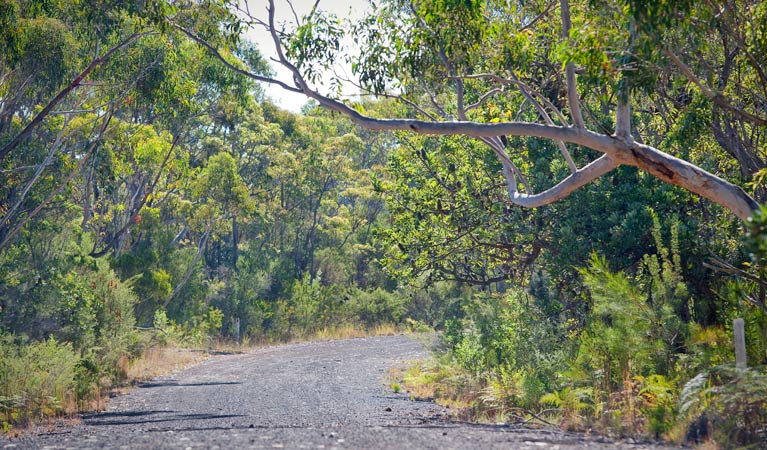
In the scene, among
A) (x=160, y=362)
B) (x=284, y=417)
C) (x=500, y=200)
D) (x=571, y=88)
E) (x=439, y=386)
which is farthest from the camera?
(x=160, y=362)

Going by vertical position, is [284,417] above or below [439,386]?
below

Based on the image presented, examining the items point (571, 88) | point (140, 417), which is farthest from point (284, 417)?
point (571, 88)

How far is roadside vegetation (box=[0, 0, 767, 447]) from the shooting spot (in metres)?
10.6

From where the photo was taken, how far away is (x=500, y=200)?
1730cm

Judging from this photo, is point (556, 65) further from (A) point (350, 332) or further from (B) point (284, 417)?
(A) point (350, 332)

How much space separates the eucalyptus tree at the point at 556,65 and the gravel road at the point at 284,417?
327 cm

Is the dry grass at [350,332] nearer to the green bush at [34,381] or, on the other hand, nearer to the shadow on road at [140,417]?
the green bush at [34,381]

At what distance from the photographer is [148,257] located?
102 ft

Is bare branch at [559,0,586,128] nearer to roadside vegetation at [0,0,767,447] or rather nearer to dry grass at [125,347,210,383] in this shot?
roadside vegetation at [0,0,767,447]

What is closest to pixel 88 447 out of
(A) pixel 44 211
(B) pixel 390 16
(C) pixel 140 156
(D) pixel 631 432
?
(D) pixel 631 432

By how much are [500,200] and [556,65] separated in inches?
125

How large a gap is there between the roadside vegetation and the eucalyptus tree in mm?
48

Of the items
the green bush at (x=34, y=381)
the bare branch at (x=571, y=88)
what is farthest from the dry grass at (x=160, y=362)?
the bare branch at (x=571, y=88)

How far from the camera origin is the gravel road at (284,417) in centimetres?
950
